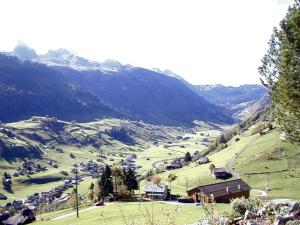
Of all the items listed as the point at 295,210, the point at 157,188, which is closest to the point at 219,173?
the point at 157,188

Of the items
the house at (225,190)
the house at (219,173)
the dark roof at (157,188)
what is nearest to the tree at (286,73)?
the house at (225,190)

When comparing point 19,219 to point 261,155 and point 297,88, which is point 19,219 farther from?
point 297,88

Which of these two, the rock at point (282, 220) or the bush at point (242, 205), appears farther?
the bush at point (242, 205)

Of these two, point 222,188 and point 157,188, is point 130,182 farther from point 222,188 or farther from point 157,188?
point 222,188

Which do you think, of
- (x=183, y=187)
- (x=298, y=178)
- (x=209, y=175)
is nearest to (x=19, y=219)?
(x=183, y=187)

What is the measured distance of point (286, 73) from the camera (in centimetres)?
2906

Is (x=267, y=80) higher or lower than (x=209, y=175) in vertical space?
higher

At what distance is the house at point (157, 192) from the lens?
140 m

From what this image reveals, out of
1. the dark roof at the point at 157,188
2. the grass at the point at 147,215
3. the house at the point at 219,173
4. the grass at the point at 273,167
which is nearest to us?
the grass at the point at 147,215

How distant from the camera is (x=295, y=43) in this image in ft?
92.1

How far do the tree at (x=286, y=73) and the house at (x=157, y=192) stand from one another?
10960 cm

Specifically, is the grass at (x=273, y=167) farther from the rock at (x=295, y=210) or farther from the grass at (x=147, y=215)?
the rock at (x=295, y=210)

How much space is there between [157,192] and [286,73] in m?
118

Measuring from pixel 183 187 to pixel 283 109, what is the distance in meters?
146
